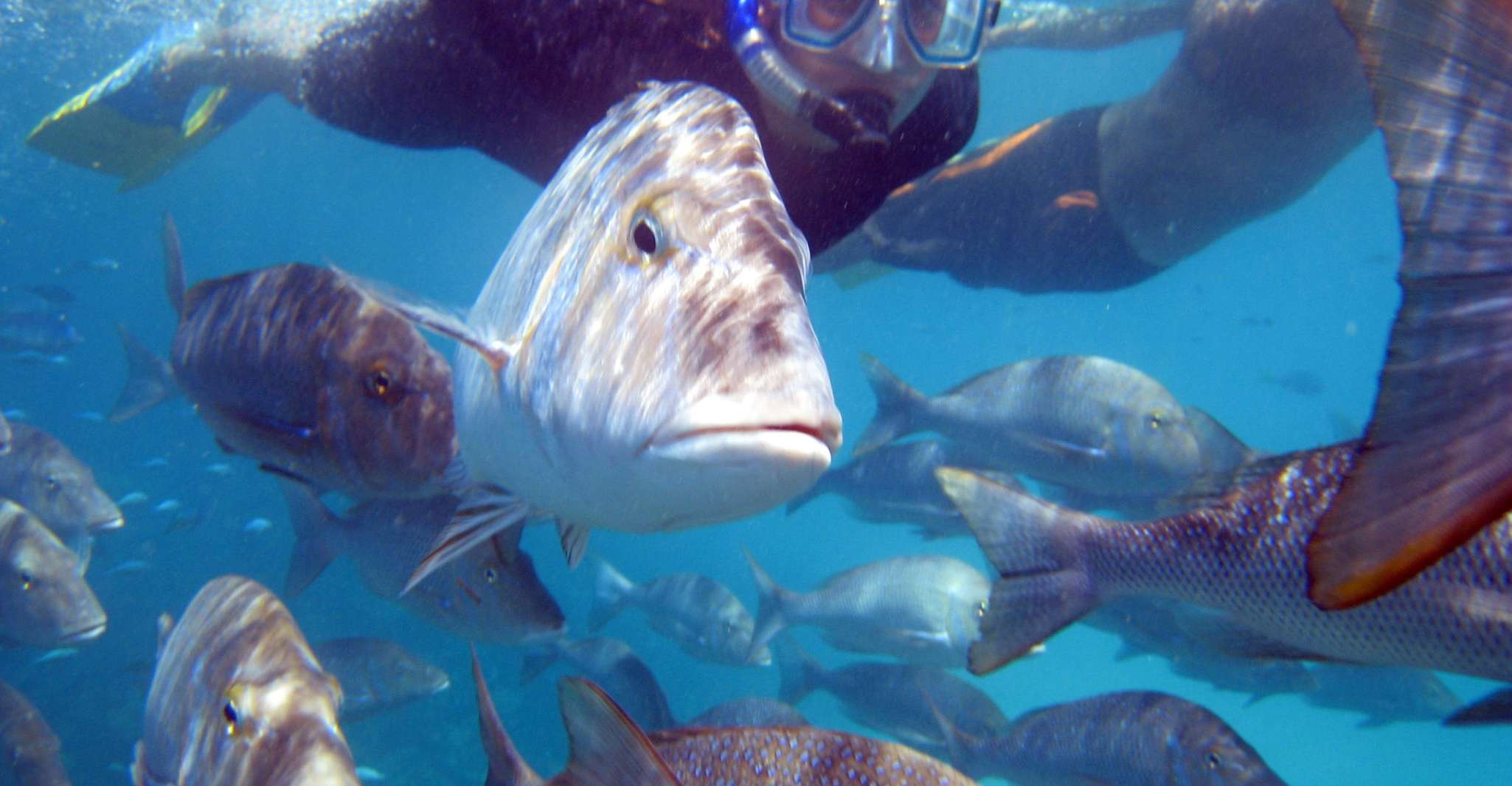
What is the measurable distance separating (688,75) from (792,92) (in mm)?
629

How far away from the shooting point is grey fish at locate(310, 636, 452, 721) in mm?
6707

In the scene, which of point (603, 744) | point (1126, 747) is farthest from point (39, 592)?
point (1126, 747)

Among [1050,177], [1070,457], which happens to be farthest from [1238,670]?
[1050,177]

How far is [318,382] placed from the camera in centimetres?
247

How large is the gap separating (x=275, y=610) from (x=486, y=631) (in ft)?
7.49

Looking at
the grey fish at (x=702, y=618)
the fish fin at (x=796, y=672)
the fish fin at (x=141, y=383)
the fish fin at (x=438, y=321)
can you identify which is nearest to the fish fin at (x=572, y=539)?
the fish fin at (x=438, y=321)

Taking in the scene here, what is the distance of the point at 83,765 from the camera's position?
34.6ft

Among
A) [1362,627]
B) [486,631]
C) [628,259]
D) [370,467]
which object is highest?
[628,259]

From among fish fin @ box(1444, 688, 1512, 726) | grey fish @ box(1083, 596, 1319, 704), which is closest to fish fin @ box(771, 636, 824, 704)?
grey fish @ box(1083, 596, 1319, 704)

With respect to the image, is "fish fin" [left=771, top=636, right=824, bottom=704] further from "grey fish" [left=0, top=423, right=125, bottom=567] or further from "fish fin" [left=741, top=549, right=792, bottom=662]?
"grey fish" [left=0, top=423, right=125, bottom=567]

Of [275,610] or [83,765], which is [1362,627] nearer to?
[275,610]

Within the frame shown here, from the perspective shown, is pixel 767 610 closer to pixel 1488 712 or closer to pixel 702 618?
pixel 702 618

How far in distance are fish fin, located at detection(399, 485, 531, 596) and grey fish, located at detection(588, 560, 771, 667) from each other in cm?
848

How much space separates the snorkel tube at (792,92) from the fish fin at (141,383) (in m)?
5.91
